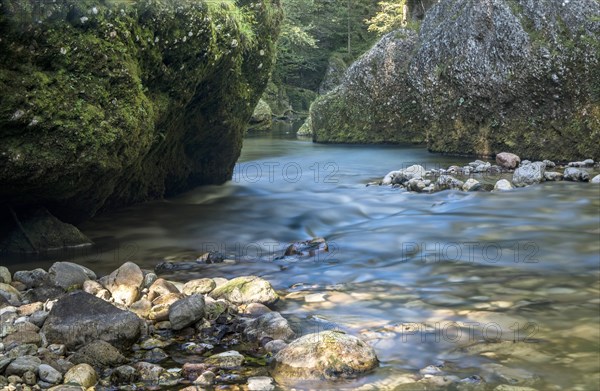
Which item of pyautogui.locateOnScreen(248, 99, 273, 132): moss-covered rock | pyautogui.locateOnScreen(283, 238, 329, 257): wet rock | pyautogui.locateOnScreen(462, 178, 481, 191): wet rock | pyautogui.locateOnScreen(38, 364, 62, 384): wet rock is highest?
pyautogui.locateOnScreen(248, 99, 273, 132): moss-covered rock

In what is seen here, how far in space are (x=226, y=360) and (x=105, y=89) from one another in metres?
3.80

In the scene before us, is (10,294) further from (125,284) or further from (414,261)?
(414,261)

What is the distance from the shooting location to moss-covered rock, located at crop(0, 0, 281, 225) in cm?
605

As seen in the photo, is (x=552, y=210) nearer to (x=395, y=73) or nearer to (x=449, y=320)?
(x=449, y=320)

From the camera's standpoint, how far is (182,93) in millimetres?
8312

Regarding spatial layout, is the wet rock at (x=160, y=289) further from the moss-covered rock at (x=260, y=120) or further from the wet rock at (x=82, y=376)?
the moss-covered rock at (x=260, y=120)

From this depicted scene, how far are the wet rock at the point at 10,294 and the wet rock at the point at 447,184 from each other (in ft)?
23.4

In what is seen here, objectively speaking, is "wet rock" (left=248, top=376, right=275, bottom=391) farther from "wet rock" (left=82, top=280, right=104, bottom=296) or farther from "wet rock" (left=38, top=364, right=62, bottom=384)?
"wet rock" (left=82, top=280, right=104, bottom=296)

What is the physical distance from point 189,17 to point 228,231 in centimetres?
275

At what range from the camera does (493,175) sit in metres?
11.9

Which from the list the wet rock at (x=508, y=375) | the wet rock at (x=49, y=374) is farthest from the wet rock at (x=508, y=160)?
the wet rock at (x=49, y=374)

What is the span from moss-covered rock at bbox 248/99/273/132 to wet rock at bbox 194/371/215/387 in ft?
83.5

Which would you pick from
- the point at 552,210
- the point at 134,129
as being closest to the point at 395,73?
the point at 552,210

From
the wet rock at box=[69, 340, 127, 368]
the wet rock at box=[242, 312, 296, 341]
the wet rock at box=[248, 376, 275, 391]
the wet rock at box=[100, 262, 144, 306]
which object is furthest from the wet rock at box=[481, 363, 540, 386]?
the wet rock at box=[100, 262, 144, 306]
